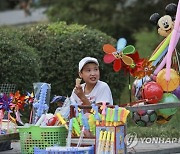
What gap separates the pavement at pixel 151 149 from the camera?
277 inches

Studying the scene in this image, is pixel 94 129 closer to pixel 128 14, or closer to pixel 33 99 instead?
pixel 33 99

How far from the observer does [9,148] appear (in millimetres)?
7797

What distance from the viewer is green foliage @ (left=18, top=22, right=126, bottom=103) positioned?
33.6 feet

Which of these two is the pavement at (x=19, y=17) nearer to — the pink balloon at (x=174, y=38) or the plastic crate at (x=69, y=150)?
the pink balloon at (x=174, y=38)

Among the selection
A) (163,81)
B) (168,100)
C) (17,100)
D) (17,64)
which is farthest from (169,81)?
(17,64)

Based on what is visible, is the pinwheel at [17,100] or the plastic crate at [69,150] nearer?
the plastic crate at [69,150]

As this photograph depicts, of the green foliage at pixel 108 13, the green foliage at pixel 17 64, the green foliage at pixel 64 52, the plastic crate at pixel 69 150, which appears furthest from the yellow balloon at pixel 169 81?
the green foliage at pixel 108 13

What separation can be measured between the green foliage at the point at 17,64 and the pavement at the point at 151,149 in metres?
1.26

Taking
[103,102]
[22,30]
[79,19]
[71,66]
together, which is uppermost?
[79,19]

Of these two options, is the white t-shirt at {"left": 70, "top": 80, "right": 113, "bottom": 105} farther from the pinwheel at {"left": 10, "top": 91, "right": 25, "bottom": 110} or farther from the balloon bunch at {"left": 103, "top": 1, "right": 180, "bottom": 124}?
the pinwheel at {"left": 10, "top": 91, "right": 25, "bottom": 110}

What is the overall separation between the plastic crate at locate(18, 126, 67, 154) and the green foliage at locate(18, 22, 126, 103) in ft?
12.1

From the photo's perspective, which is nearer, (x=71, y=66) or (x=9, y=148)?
(x=9, y=148)

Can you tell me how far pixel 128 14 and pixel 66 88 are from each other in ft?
22.9

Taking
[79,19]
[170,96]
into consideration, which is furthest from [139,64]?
[79,19]
